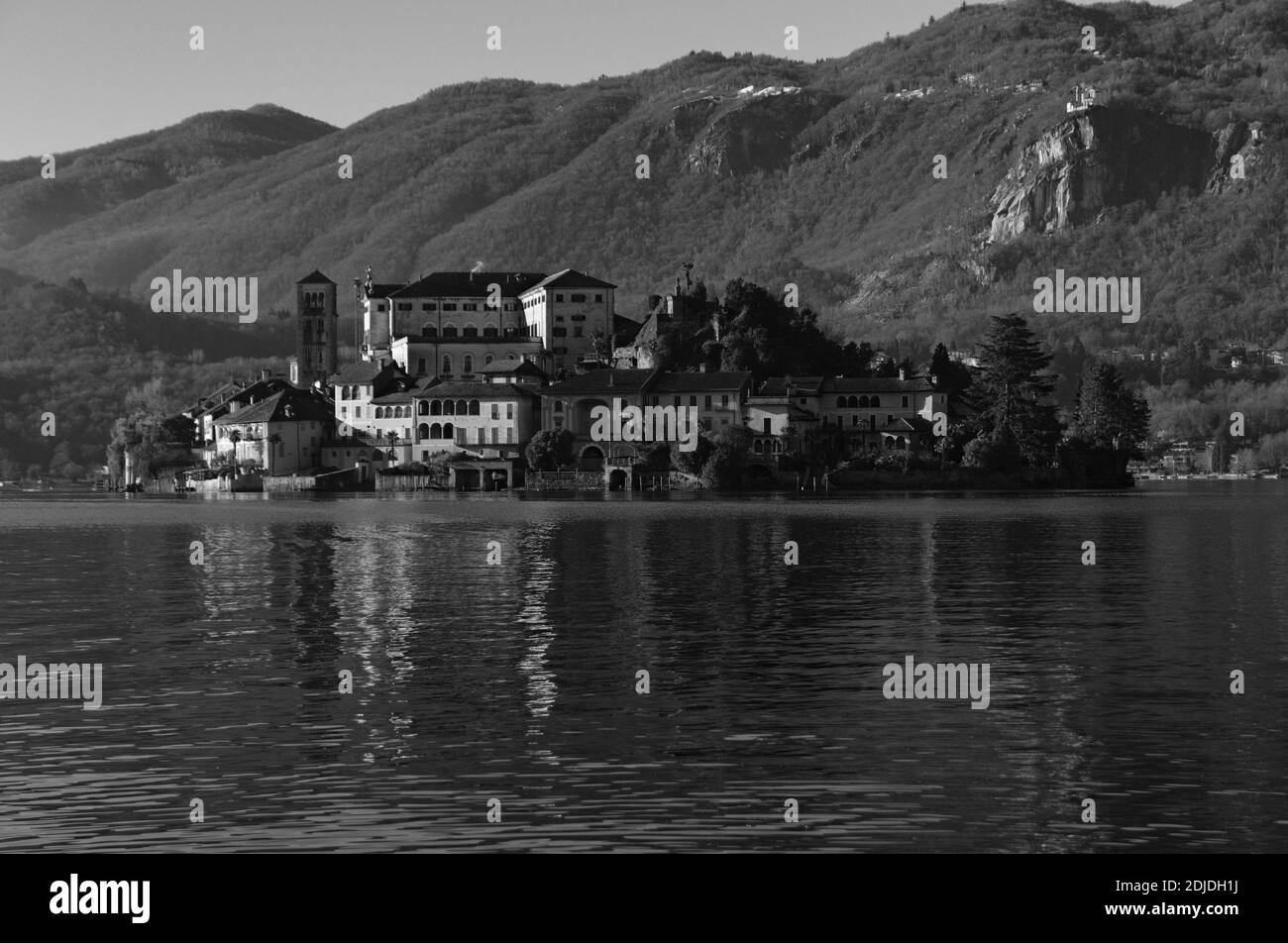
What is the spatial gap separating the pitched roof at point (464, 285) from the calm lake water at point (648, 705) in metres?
125

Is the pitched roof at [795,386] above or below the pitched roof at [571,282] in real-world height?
below

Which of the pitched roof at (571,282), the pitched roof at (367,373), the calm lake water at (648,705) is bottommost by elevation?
the calm lake water at (648,705)

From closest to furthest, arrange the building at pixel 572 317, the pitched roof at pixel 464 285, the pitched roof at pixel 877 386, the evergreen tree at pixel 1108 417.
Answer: the pitched roof at pixel 877 386 < the evergreen tree at pixel 1108 417 < the building at pixel 572 317 < the pitched roof at pixel 464 285

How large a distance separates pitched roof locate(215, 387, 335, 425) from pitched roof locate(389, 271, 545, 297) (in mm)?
17708

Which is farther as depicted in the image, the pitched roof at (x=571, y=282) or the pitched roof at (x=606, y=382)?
the pitched roof at (x=571, y=282)

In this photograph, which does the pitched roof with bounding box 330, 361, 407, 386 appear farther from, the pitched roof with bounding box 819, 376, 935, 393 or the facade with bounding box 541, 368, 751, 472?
the pitched roof with bounding box 819, 376, 935, 393

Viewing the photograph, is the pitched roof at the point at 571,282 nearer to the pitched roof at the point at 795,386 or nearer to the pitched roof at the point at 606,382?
the pitched roof at the point at 606,382

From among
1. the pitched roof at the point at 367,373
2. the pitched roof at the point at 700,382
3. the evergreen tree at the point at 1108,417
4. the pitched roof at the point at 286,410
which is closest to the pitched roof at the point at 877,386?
the pitched roof at the point at 700,382

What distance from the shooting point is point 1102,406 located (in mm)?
172875

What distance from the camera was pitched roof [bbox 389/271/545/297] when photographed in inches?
7574

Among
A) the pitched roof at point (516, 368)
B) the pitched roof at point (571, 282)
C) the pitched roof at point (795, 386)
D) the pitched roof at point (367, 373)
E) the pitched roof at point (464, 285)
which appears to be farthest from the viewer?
the pitched roof at point (464, 285)

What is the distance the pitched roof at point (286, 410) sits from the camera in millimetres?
174375

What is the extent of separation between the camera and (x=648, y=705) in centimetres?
3100
